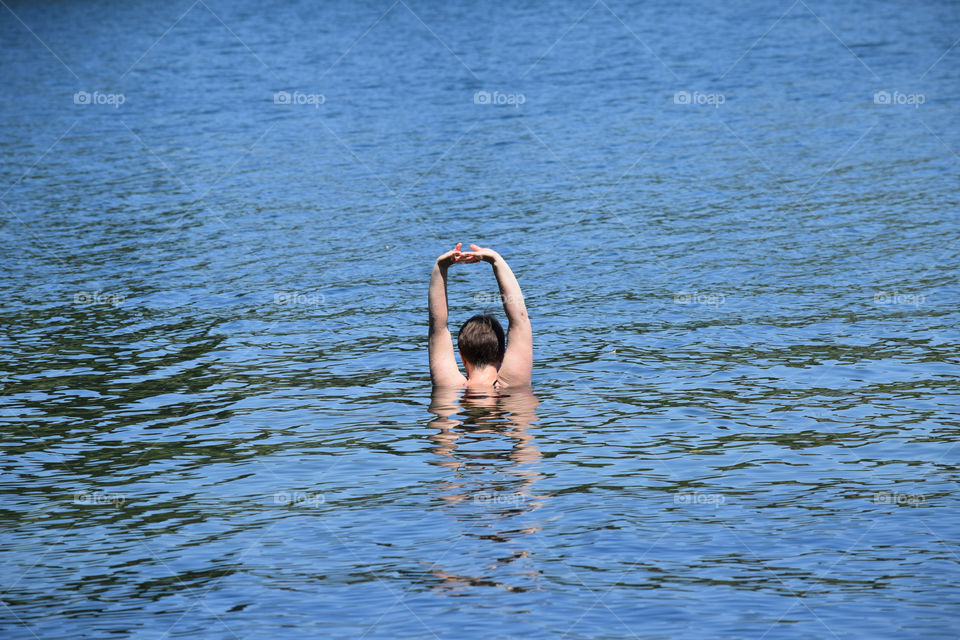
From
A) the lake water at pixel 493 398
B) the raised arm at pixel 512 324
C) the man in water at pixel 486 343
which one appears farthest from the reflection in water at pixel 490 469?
the raised arm at pixel 512 324

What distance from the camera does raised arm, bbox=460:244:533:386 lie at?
12.2m

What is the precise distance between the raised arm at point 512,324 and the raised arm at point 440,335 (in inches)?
17.5

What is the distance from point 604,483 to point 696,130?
20.8 m

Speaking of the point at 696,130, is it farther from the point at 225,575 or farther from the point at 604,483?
the point at 225,575

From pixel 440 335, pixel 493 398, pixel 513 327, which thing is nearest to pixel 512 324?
pixel 513 327

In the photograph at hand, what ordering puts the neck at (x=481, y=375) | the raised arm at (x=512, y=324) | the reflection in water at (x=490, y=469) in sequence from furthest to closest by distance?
the neck at (x=481, y=375) < the raised arm at (x=512, y=324) < the reflection in water at (x=490, y=469)

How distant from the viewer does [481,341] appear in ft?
42.6

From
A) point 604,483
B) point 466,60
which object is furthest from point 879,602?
point 466,60

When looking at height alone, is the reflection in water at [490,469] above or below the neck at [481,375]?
below

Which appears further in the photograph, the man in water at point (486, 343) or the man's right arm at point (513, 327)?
the man in water at point (486, 343)

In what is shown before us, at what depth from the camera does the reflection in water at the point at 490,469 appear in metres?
9.22

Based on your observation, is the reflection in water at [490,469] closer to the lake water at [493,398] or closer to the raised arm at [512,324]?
the lake water at [493,398]

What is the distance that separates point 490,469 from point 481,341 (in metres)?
2.21

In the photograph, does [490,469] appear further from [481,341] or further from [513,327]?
[481,341]
